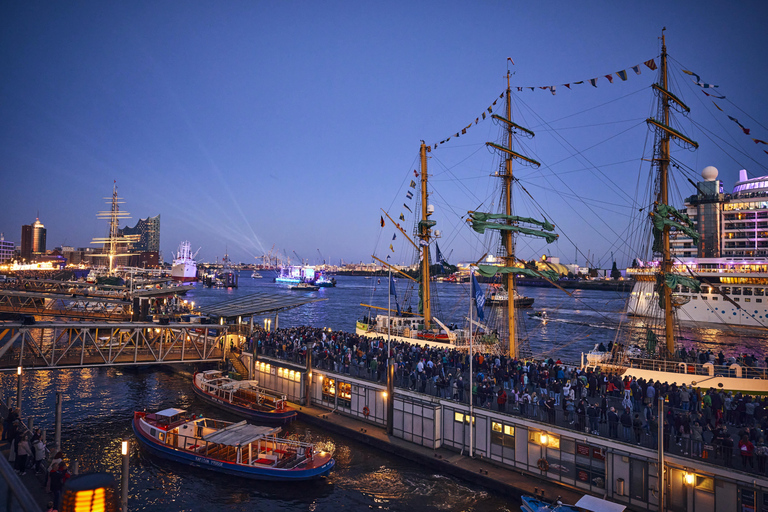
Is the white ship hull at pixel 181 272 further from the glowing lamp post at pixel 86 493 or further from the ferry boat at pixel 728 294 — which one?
the glowing lamp post at pixel 86 493

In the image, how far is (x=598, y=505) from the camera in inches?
634

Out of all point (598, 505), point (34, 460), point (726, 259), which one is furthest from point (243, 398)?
point (726, 259)

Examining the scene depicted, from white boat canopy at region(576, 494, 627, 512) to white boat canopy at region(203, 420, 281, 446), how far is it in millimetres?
14476

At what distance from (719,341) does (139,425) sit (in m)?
79.8

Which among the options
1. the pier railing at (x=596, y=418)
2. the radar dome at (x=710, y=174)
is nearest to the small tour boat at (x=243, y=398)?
the pier railing at (x=596, y=418)

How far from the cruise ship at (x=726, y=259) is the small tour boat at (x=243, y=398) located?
54095mm

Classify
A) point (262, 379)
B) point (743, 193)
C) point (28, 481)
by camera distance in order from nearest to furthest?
point (28, 481), point (262, 379), point (743, 193)

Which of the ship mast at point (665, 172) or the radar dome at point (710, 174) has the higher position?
the radar dome at point (710, 174)

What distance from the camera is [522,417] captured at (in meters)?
20.5

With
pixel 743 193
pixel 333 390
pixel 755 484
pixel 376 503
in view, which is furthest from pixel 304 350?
pixel 743 193

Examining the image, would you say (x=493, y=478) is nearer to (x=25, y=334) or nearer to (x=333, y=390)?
(x=333, y=390)

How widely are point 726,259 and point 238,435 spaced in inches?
3536

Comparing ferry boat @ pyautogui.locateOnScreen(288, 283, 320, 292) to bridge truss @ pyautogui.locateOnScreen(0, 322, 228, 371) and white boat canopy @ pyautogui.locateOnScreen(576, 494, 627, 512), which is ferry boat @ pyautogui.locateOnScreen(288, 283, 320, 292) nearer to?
bridge truss @ pyautogui.locateOnScreen(0, 322, 228, 371)

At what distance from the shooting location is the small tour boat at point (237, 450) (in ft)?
72.6
